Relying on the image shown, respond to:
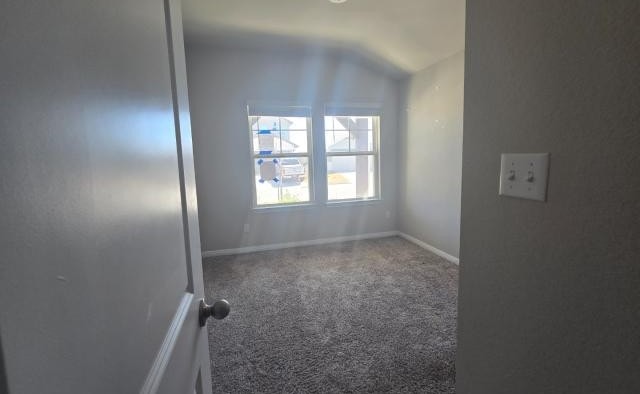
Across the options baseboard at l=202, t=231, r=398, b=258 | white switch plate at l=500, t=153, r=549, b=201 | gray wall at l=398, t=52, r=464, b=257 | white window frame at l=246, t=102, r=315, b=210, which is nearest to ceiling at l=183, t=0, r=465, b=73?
gray wall at l=398, t=52, r=464, b=257

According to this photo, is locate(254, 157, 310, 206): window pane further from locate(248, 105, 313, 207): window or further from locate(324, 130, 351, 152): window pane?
locate(324, 130, 351, 152): window pane

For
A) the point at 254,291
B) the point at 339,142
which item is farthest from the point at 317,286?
the point at 339,142

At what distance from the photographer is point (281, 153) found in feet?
12.7

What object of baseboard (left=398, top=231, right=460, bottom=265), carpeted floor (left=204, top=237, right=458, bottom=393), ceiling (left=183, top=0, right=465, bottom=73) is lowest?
carpeted floor (left=204, top=237, right=458, bottom=393)

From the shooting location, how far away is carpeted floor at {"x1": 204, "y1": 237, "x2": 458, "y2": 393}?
5.49 feet

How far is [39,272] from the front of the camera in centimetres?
26

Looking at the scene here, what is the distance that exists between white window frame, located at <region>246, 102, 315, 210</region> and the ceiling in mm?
704

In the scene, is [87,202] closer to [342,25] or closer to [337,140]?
[342,25]

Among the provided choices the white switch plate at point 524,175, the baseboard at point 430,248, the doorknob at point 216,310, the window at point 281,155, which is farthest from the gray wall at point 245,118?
the white switch plate at point 524,175

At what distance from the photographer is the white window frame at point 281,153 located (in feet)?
12.0

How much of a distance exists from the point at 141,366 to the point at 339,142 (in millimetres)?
3850

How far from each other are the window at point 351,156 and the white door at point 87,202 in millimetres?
3482

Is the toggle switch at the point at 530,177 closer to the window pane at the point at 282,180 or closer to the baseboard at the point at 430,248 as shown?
the baseboard at the point at 430,248

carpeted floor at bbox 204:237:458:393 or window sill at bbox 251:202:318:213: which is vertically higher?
window sill at bbox 251:202:318:213
